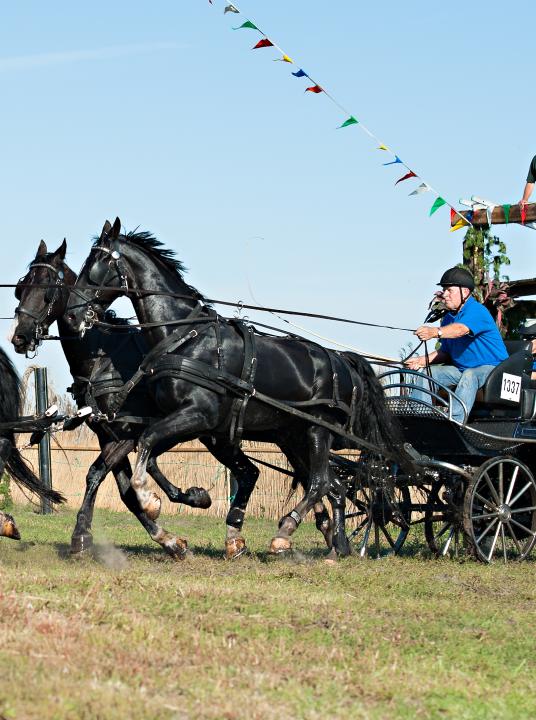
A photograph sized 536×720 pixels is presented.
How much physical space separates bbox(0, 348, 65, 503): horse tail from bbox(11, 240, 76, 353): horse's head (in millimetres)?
835

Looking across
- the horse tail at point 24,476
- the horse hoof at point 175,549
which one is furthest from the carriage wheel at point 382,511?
the horse tail at point 24,476

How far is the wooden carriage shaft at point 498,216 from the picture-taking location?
11.1 metres

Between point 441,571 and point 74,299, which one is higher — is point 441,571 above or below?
below

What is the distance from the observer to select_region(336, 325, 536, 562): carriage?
32.3 ft

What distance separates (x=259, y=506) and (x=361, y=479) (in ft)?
21.6

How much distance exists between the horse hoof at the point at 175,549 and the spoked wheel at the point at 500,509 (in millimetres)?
2289

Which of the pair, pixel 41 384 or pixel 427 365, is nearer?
pixel 427 365

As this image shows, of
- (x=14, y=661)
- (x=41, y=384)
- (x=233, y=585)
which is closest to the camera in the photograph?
(x=14, y=661)

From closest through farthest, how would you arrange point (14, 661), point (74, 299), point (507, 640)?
point (14, 661), point (507, 640), point (74, 299)

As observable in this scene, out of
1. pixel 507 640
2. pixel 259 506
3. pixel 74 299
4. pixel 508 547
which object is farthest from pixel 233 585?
pixel 259 506

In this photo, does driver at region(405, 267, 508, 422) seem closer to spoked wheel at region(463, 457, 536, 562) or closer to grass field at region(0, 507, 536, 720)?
spoked wheel at region(463, 457, 536, 562)

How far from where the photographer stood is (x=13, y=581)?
7.21 metres

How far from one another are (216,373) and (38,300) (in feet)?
4.89

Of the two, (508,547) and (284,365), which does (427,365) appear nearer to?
(284,365)
